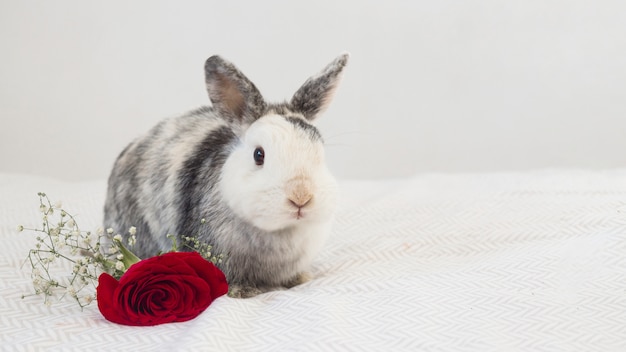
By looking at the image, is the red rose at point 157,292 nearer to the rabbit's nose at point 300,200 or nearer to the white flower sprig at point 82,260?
the white flower sprig at point 82,260

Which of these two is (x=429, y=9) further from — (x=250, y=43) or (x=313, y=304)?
(x=313, y=304)

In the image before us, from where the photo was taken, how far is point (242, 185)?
1.58 m

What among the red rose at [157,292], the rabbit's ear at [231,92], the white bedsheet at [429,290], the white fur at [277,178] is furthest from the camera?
the rabbit's ear at [231,92]

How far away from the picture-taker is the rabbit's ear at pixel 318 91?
1708 mm

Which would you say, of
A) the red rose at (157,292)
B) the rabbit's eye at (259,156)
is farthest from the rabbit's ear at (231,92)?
the red rose at (157,292)

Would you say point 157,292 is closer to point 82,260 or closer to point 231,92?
point 82,260

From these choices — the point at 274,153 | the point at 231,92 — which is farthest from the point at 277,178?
the point at 231,92

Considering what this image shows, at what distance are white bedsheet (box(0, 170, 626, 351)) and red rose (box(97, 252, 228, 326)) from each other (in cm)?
3

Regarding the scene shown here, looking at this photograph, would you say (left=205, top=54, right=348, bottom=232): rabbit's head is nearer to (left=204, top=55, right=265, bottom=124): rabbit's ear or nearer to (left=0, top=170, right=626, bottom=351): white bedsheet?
(left=204, top=55, right=265, bottom=124): rabbit's ear

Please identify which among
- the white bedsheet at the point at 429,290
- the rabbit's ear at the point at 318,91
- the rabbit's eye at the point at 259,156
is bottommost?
the white bedsheet at the point at 429,290

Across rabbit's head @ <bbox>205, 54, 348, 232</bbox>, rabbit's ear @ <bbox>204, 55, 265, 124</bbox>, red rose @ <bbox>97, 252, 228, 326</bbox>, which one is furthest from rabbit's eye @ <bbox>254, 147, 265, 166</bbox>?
red rose @ <bbox>97, 252, 228, 326</bbox>

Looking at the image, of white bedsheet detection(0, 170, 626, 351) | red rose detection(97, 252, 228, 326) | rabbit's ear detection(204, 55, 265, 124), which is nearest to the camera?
white bedsheet detection(0, 170, 626, 351)

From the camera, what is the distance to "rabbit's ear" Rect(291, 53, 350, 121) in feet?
5.60

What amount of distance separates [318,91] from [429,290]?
54cm
